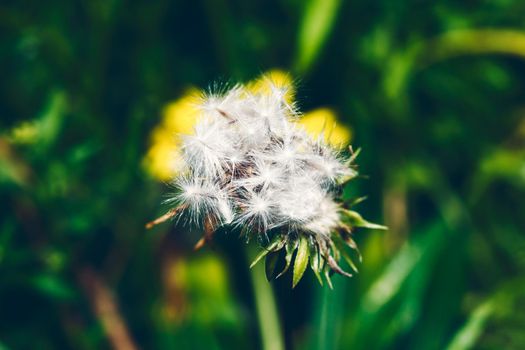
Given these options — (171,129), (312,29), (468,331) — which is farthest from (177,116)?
(468,331)

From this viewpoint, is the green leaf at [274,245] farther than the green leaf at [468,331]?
No

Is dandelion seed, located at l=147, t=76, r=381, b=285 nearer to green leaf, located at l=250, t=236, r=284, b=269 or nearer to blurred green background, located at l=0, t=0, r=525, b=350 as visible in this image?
green leaf, located at l=250, t=236, r=284, b=269

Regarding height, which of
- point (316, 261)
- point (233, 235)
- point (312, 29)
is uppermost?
point (312, 29)

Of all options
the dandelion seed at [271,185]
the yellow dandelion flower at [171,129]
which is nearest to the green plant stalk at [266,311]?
the yellow dandelion flower at [171,129]

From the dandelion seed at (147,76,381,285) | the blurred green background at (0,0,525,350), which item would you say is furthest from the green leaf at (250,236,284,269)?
the blurred green background at (0,0,525,350)

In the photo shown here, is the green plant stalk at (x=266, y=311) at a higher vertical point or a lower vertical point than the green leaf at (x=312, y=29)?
lower

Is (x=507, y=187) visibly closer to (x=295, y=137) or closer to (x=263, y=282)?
(x=263, y=282)

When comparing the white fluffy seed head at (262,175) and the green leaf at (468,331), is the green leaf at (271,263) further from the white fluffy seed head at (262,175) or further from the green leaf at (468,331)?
the green leaf at (468,331)

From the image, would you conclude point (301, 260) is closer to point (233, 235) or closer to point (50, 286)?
point (50, 286)
